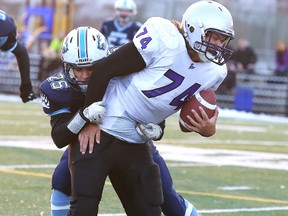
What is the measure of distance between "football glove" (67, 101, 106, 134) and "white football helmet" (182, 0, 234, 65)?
1.88 feet

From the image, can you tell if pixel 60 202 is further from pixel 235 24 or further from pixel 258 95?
pixel 235 24

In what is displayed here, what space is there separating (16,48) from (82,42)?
2.84 meters

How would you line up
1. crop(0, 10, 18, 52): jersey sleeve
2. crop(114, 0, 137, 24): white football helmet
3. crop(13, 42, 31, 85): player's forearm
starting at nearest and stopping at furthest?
crop(0, 10, 18, 52): jersey sleeve < crop(13, 42, 31, 85): player's forearm < crop(114, 0, 137, 24): white football helmet

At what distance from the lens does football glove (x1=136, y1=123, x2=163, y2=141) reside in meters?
5.13

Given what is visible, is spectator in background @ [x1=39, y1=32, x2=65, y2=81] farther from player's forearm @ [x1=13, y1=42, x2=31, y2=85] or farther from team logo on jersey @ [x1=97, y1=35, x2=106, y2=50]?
team logo on jersey @ [x1=97, y1=35, x2=106, y2=50]

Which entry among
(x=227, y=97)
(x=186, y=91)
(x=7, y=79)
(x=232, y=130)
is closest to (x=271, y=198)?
(x=186, y=91)

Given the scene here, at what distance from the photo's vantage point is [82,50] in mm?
5109

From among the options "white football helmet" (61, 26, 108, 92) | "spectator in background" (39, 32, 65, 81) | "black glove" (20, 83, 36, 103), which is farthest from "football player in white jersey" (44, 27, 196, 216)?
"spectator in background" (39, 32, 65, 81)

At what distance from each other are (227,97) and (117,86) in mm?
14636

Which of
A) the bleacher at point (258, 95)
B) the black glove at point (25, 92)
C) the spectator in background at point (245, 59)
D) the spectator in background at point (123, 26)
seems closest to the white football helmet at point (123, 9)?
the spectator in background at point (123, 26)

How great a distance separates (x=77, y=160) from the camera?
511 centimetres

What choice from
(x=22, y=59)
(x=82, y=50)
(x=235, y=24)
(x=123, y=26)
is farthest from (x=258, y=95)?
(x=82, y=50)

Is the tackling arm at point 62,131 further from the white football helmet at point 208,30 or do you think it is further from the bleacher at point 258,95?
the bleacher at point 258,95

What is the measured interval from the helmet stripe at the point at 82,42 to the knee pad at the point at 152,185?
68 centimetres
